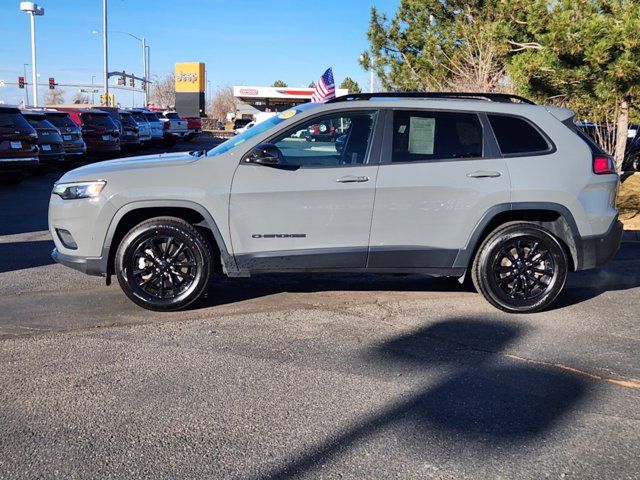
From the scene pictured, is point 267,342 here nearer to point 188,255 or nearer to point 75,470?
point 188,255

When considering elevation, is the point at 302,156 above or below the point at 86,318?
above

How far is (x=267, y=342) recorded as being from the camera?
16.7 ft

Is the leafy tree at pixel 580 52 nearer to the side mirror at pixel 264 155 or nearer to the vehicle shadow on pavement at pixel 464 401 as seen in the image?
the vehicle shadow on pavement at pixel 464 401

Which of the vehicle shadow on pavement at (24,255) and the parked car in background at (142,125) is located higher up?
the parked car in background at (142,125)

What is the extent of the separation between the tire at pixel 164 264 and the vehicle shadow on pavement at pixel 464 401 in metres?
1.75

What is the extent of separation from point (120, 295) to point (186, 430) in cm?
296

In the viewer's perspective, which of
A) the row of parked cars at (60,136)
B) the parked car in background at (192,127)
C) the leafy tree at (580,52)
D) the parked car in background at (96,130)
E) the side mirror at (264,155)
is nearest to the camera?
the side mirror at (264,155)

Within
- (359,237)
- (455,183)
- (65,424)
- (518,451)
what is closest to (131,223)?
(359,237)

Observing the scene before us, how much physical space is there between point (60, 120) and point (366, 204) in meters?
16.0

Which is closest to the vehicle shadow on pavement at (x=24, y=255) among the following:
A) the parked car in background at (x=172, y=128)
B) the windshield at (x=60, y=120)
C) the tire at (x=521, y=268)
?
the tire at (x=521, y=268)

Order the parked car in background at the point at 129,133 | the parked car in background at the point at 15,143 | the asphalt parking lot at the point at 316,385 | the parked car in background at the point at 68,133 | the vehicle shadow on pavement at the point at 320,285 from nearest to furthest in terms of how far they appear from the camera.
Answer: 1. the asphalt parking lot at the point at 316,385
2. the vehicle shadow on pavement at the point at 320,285
3. the parked car in background at the point at 15,143
4. the parked car in background at the point at 68,133
5. the parked car in background at the point at 129,133

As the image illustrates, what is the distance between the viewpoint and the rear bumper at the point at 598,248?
5.93 metres

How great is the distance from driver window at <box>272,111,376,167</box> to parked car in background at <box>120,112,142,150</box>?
21.6m

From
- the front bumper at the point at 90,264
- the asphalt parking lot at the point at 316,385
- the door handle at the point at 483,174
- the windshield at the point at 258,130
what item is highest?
the windshield at the point at 258,130
